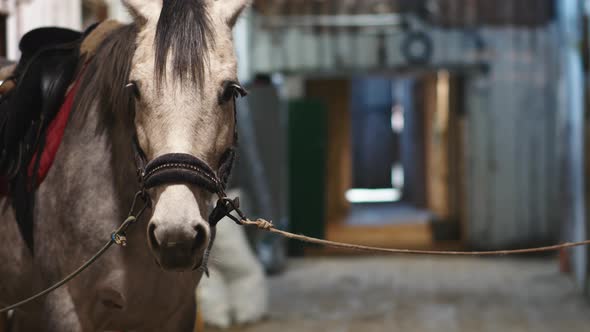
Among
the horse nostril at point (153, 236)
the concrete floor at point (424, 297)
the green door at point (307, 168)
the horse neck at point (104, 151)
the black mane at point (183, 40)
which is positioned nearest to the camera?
the horse nostril at point (153, 236)

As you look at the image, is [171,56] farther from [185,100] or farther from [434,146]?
[434,146]

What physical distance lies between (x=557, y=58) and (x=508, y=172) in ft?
4.29

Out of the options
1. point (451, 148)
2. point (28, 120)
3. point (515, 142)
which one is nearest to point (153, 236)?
point (28, 120)

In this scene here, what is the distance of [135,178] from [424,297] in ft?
15.7

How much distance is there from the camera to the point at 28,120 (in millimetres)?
2580

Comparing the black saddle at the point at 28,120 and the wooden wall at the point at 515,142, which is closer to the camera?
the black saddle at the point at 28,120

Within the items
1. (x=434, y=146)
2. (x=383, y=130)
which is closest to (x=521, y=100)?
(x=434, y=146)

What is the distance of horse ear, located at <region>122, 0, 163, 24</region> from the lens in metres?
2.20

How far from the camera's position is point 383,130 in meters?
18.4

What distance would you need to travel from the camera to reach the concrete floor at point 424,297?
5793 millimetres

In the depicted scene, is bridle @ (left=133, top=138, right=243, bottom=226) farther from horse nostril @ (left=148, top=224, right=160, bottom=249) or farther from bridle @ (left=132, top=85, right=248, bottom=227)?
horse nostril @ (left=148, top=224, right=160, bottom=249)

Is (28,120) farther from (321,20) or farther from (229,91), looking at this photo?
(321,20)

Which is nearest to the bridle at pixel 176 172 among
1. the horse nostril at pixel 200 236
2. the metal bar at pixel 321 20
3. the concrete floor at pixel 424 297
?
the horse nostril at pixel 200 236

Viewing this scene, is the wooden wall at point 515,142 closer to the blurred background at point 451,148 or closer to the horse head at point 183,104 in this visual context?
the blurred background at point 451,148
